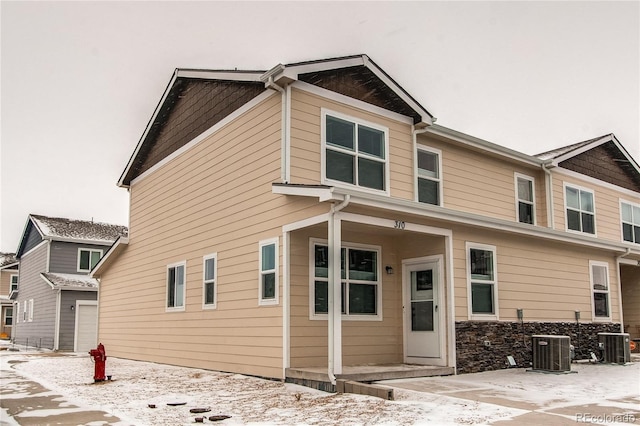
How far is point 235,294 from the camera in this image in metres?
11.8

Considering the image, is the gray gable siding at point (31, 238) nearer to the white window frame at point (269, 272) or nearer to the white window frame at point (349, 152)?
the white window frame at point (269, 272)

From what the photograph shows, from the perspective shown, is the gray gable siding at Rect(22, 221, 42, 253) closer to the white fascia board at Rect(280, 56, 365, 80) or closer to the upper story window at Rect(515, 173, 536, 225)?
the white fascia board at Rect(280, 56, 365, 80)

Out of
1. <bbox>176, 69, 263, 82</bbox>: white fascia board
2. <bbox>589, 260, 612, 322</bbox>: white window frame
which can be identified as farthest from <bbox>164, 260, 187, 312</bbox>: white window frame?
<bbox>589, 260, 612, 322</bbox>: white window frame

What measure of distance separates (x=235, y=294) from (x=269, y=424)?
5.42 metres

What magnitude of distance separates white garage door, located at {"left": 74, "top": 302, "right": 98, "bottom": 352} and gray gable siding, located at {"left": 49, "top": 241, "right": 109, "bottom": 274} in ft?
8.37

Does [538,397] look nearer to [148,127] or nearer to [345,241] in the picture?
[345,241]

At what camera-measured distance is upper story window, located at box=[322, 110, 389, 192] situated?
37.1 ft

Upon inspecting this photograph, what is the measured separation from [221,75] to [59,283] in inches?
633

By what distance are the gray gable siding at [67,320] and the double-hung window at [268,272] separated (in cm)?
1713

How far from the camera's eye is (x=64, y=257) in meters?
26.9

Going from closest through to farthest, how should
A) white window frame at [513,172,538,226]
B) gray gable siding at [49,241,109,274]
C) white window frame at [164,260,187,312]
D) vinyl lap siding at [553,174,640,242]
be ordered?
white window frame at [164,260,187,312], white window frame at [513,172,538,226], vinyl lap siding at [553,174,640,242], gray gable siding at [49,241,109,274]

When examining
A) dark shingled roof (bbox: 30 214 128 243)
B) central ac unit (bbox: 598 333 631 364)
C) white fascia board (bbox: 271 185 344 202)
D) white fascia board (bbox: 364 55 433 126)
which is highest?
white fascia board (bbox: 364 55 433 126)

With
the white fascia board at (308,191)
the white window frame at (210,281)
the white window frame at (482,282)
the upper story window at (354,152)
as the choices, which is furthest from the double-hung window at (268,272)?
the white window frame at (482,282)

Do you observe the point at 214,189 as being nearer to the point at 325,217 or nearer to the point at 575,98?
the point at 325,217
